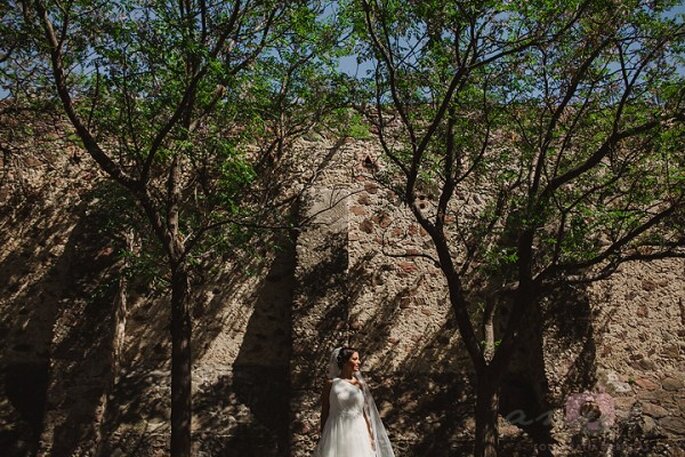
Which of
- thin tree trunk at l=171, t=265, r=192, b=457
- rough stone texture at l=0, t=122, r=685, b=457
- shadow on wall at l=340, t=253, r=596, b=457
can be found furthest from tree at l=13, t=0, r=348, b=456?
shadow on wall at l=340, t=253, r=596, b=457

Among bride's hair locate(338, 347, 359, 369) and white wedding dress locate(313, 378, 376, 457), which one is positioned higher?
bride's hair locate(338, 347, 359, 369)

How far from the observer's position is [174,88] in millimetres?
6539

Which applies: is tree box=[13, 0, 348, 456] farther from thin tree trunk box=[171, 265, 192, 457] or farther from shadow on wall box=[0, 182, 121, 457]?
shadow on wall box=[0, 182, 121, 457]

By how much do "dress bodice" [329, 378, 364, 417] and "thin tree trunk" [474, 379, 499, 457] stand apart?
150 cm

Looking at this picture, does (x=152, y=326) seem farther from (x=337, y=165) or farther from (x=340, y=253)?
(x=337, y=165)

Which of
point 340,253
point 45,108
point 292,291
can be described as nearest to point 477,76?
point 340,253

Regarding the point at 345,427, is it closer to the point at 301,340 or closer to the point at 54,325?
the point at 301,340

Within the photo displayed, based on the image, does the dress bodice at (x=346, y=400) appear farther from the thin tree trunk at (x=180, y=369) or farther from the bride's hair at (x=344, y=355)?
the thin tree trunk at (x=180, y=369)

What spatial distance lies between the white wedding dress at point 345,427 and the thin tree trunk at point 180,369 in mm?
1413

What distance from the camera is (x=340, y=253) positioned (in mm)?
8305

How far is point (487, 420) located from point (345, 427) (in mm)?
1768

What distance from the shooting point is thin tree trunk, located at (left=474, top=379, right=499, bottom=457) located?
6457 mm

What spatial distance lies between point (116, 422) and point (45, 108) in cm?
367

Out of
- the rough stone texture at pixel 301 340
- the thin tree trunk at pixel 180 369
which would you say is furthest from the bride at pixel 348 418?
the rough stone texture at pixel 301 340
